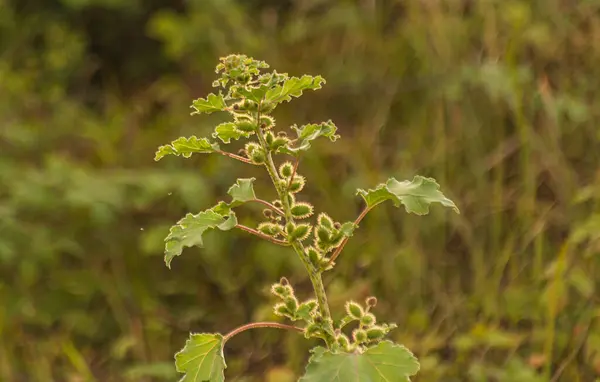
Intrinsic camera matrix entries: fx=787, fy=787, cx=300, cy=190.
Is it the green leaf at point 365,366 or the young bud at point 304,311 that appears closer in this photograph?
the green leaf at point 365,366

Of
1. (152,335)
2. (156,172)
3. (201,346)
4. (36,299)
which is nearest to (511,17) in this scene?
(156,172)

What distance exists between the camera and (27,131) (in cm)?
292

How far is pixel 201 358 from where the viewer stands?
2.86ft

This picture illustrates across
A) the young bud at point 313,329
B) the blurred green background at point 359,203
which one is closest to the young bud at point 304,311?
the young bud at point 313,329

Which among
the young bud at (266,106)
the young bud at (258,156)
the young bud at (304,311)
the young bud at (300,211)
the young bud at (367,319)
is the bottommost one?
the young bud at (367,319)

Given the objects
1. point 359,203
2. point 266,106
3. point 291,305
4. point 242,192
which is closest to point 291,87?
point 266,106

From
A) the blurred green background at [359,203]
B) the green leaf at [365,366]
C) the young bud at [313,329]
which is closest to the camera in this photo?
the green leaf at [365,366]

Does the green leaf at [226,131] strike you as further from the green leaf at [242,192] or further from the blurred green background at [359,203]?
the blurred green background at [359,203]

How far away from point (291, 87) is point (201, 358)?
12.5 inches

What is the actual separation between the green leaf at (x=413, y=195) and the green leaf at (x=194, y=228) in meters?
0.15

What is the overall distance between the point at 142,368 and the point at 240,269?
57 centimetres

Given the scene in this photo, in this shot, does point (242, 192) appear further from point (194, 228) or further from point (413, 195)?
point (413, 195)

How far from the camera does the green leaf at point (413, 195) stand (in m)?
0.85

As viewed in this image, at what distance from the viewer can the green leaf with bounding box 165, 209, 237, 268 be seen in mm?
833
